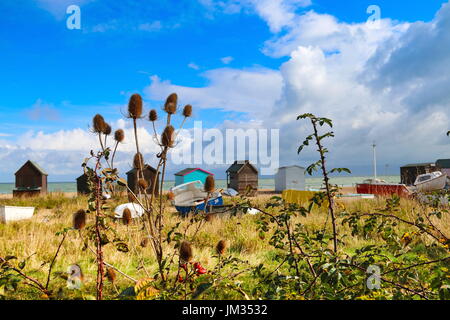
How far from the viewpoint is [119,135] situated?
3498mm

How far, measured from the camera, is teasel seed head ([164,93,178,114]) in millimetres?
3058

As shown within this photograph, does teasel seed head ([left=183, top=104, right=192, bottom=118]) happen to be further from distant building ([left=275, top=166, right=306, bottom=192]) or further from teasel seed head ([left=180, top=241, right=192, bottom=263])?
distant building ([left=275, top=166, right=306, bottom=192])

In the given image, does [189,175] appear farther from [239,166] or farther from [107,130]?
[107,130]

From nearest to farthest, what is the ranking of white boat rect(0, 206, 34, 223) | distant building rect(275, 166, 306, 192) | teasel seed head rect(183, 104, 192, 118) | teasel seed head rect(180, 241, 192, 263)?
teasel seed head rect(180, 241, 192, 263) → teasel seed head rect(183, 104, 192, 118) → white boat rect(0, 206, 34, 223) → distant building rect(275, 166, 306, 192)

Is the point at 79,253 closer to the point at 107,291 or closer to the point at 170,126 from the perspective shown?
the point at 107,291

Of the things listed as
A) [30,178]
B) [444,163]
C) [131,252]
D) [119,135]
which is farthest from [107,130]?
[444,163]

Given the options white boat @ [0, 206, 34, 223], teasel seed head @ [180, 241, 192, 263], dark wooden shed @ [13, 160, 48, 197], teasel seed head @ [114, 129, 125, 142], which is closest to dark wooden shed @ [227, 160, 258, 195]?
dark wooden shed @ [13, 160, 48, 197]

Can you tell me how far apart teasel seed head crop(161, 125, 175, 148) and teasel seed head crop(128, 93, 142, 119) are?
32cm

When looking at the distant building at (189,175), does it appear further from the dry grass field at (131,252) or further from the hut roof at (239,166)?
the dry grass field at (131,252)

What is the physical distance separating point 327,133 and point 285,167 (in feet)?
134

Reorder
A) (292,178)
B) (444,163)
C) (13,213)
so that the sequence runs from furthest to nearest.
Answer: (444,163) → (292,178) → (13,213)

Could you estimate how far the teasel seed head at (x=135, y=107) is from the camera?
9.76ft

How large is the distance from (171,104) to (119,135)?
785mm
